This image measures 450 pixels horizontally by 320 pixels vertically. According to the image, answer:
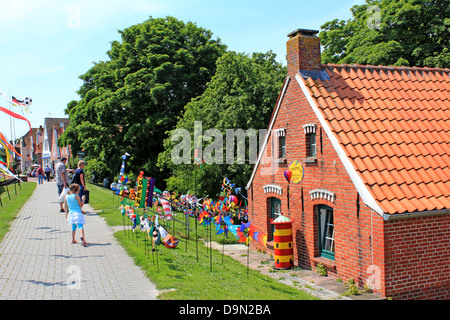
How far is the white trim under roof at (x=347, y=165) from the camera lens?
349 inches

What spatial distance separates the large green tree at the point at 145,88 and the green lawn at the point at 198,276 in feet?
59.5

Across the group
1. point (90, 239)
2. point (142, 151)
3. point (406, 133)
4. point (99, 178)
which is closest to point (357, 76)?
point (406, 133)

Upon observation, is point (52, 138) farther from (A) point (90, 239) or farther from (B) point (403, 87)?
(B) point (403, 87)

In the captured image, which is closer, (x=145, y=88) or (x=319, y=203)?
(x=319, y=203)

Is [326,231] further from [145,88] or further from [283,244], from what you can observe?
[145,88]

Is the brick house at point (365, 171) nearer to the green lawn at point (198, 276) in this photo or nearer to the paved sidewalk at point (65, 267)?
the green lawn at point (198, 276)

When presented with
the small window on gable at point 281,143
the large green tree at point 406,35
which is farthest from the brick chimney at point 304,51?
the large green tree at point 406,35

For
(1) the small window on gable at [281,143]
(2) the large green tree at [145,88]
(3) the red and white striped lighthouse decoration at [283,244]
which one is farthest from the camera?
(2) the large green tree at [145,88]

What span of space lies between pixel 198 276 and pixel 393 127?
6.70m

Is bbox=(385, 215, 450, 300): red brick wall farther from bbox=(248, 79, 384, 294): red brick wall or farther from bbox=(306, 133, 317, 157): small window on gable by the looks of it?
bbox=(306, 133, 317, 157): small window on gable

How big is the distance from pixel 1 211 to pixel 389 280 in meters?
16.7

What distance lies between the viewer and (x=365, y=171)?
31.0 feet

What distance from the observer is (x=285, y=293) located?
29.9 ft

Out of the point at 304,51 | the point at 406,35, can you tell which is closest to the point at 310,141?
the point at 304,51
